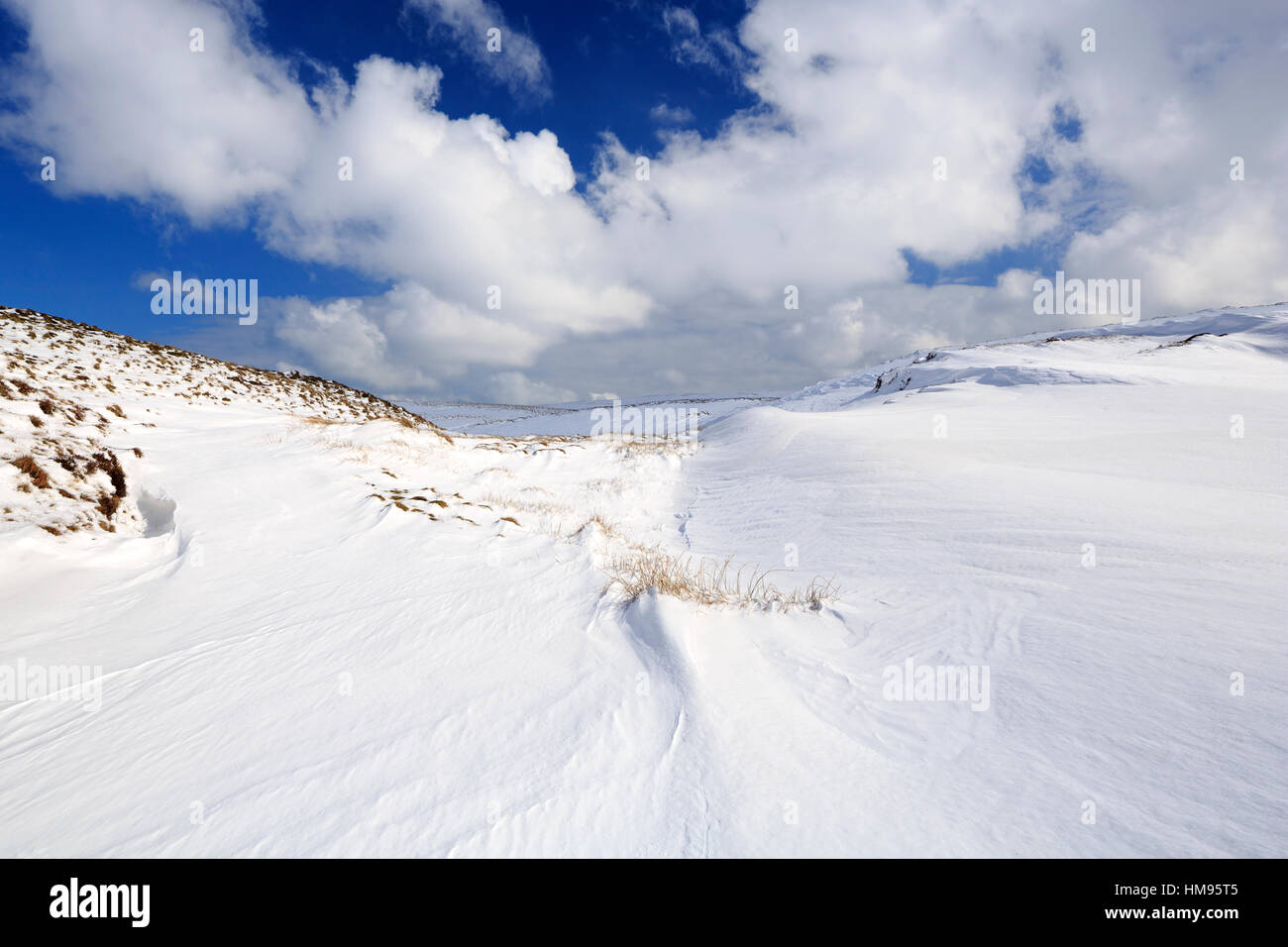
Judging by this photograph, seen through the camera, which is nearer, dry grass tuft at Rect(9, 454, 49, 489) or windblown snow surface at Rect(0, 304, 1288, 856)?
windblown snow surface at Rect(0, 304, 1288, 856)

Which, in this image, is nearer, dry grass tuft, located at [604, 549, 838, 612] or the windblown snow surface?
the windblown snow surface

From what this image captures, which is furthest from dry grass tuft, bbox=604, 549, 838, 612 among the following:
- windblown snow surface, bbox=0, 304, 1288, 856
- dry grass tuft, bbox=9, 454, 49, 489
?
dry grass tuft, bbox=9, 454, 49, 489

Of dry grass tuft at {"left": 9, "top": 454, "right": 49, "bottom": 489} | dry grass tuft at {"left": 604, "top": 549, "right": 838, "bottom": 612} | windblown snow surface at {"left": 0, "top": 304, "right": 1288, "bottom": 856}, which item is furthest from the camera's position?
dry grass tuft at {"left": 9, "top": 454, "right": 49, "bottom": 489}

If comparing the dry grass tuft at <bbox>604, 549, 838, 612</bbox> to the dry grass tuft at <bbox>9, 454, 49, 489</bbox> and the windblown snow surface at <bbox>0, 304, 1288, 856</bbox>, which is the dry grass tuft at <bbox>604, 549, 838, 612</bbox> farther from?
the dry grass tuft at <bbox>9, 454, 49, 489</bbox>

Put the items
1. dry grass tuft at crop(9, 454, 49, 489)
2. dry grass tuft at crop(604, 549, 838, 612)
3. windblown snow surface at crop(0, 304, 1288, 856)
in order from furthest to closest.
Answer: dry grass tuft at crop(9, 454, 49, 489) < dry grass tuft at crop(604, 549, 838, 612) < windblown snow surface at crop(0, 304, 1288, 856)

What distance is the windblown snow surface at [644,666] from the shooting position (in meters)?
1.93

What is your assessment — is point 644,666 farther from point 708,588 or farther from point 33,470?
point 33,470

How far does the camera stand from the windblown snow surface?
6.32 ft

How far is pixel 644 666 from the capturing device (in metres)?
3.07

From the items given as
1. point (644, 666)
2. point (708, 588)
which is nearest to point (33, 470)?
point (644, 666)

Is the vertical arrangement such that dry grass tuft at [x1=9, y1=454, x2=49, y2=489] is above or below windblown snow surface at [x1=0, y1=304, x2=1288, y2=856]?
above

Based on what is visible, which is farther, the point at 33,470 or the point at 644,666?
the point at 33,470

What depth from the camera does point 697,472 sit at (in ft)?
42.8
